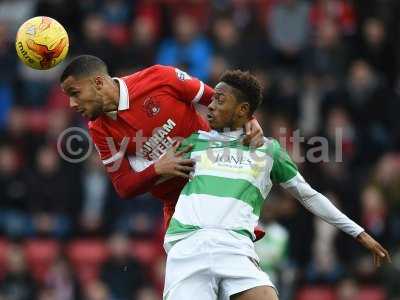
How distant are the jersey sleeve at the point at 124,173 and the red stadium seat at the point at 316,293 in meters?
5.47

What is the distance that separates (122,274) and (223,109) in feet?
20.6

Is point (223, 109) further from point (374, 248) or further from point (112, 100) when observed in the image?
point (374, 248)

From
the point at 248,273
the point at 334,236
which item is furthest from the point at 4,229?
the point at 248,273

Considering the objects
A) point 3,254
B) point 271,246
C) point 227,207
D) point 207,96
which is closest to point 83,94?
point 207,96

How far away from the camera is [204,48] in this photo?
627 inches

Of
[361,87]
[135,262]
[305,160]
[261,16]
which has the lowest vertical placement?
[135,262]

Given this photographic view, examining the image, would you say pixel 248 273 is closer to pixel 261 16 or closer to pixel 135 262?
pixel 135 262

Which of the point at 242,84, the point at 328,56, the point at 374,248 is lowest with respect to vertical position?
the point at 374,248

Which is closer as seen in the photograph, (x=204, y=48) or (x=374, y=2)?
(x=204, y=48)

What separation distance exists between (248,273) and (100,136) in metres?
1.63

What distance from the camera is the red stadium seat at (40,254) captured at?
47.8 ft

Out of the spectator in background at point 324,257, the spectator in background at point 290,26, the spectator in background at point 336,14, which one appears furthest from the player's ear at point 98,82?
the spectator in background at point 336,14

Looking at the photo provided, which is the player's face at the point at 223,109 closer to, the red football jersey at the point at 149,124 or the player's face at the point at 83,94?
the red football jersey at the point at 149,124

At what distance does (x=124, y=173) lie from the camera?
8711 mm
